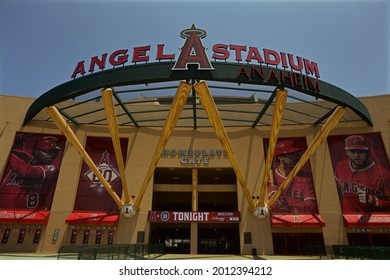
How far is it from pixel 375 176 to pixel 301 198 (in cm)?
913

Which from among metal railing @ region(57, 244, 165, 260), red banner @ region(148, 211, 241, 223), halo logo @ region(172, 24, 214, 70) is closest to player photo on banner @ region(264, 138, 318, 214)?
red banner @ region(148, 211, 241, 223)

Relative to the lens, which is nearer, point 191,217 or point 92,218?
point 92,218

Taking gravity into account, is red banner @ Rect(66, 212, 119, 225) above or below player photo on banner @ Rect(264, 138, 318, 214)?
below

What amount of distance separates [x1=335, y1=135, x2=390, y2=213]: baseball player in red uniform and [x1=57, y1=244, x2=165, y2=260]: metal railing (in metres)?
22.5

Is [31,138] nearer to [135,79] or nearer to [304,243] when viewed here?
[135,79]

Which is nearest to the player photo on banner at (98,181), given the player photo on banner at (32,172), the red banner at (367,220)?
the player photo on banner at (32,172)

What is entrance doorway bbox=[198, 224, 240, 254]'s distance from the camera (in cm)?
3679

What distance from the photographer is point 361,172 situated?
3206 centimetres

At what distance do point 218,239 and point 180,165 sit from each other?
12964 millimetres

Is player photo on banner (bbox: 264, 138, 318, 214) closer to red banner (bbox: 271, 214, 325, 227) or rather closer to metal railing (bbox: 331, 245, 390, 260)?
red banner (bbox: 271, 214, 325, 227)

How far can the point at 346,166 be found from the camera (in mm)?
32719

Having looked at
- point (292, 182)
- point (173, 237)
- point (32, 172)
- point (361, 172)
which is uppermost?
point (361, 172)

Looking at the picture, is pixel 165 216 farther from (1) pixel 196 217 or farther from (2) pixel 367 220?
(2) pixel 367 220

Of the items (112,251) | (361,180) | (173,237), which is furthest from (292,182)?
(112,251)
